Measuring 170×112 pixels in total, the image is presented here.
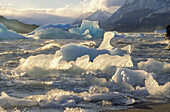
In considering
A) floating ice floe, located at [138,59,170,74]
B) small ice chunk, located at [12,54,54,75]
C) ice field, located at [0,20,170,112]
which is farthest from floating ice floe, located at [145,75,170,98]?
small ice chunk, located at [12,54,54,75]

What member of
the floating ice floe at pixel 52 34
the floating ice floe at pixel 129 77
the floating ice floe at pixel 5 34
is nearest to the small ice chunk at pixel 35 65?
the floating ice floe at pixel 129 77

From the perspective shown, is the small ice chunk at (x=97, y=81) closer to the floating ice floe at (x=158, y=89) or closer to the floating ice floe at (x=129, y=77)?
the floating ice floe at (x=129, y=77)

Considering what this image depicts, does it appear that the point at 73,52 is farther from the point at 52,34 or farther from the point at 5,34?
the point at 52,34

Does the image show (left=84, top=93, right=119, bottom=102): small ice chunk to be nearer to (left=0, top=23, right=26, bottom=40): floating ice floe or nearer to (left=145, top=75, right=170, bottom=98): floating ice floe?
(left=145, top=75, right=170, bottom=98): floating ice floe

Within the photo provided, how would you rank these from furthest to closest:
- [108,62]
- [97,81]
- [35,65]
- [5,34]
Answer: [5,34], [108,62], [35,65], [97,81]

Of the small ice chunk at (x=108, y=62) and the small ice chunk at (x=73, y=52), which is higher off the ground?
the small ice chunk at (x=73, y=52)

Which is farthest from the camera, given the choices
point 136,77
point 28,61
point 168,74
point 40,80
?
point 28,61

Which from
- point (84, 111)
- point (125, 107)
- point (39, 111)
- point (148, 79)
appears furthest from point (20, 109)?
point (148, 79)

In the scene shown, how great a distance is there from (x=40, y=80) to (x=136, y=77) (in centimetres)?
162

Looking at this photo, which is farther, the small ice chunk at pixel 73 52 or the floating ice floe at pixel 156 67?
the small ice chunk at pixel 73 52

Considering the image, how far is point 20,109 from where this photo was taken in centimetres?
207

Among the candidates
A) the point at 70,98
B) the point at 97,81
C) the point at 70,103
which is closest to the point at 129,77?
the point at 97,81

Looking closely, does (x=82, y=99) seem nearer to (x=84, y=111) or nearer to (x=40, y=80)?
(x=84, y=111)

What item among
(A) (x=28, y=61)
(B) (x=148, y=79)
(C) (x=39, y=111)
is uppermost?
(A) (x=28, y=61)
